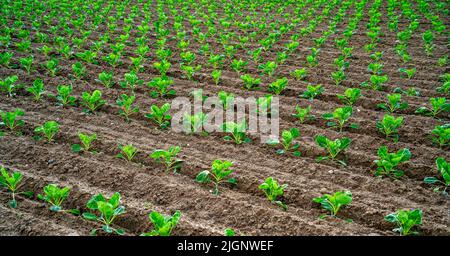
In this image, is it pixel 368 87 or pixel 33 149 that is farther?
pixel 368 87

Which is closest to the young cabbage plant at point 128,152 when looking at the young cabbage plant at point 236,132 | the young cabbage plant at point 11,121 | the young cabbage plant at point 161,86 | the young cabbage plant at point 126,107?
the young cabbage plant at point 126,107

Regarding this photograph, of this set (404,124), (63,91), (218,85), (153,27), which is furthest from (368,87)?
(153,27)

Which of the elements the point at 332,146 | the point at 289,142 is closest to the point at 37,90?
the point at 289,142

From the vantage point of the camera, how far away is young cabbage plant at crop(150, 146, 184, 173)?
366 cm

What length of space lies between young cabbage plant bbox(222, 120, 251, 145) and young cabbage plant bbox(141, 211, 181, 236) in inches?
61.5

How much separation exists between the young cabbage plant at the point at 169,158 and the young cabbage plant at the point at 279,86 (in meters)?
2.21

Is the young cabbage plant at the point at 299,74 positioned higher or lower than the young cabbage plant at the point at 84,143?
higher

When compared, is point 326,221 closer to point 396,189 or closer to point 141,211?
point 396,189

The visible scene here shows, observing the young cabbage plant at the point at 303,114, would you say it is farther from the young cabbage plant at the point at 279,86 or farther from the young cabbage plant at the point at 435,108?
the young cabbage plant at the point at 435,108

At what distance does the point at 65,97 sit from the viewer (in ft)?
17.0

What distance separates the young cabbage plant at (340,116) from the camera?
4363 mm

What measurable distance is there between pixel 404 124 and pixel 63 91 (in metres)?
4.49

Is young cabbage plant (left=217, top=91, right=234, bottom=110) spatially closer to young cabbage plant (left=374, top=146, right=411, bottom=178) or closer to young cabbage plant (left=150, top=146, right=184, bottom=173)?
young cabbage plant (left=150, top=146, right=184, bottom=173)

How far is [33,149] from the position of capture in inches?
161
